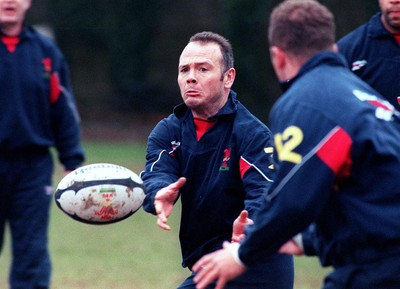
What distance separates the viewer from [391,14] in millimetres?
5703

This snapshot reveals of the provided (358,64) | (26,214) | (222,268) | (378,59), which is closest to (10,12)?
(26,214)

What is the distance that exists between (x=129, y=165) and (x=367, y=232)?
491 inches

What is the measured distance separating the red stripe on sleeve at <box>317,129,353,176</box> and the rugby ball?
210 centimetres

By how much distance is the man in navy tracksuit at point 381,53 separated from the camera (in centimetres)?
572

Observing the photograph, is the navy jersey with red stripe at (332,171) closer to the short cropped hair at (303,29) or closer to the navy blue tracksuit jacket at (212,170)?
the short cropped hair at (303,29)

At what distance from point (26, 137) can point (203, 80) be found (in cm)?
114

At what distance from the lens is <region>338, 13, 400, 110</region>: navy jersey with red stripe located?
573 cm

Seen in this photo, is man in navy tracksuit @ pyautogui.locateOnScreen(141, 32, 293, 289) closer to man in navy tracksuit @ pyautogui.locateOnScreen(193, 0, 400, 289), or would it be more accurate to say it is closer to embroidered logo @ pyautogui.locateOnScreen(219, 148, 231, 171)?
embroidered logo @ pyautogui.locateOnScreen(219, 148, 231, 171)

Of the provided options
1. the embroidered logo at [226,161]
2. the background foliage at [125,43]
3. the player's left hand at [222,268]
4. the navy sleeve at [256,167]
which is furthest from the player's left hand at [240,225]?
the background foliage at [125,43]

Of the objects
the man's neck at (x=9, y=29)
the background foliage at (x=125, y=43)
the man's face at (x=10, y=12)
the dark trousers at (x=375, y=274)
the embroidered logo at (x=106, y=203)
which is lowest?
the background foliage at (x=125, y=43)

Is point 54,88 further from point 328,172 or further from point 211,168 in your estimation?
point 328,172

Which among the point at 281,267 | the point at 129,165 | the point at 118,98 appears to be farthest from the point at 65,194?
the point at 118,98

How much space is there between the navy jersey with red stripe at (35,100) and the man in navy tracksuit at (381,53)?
6.02ft

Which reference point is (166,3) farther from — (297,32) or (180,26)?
(297,32)
